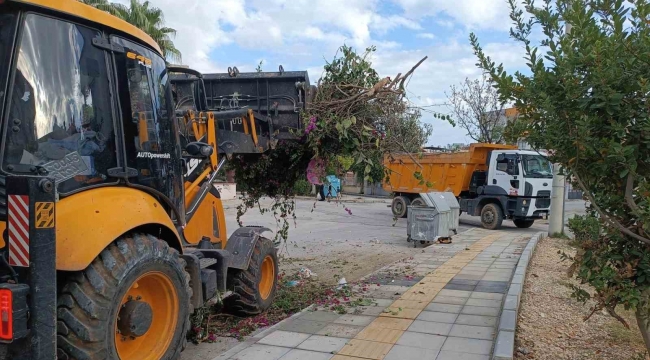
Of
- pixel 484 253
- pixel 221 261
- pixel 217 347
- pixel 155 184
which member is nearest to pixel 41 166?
pixel 155 184

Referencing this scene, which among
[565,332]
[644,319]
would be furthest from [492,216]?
[644,319]

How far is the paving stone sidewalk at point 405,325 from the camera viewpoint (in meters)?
4.84

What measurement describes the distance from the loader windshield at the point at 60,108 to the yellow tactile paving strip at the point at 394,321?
8.98 feet

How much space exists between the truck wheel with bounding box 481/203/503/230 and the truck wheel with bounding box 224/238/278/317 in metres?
13.3

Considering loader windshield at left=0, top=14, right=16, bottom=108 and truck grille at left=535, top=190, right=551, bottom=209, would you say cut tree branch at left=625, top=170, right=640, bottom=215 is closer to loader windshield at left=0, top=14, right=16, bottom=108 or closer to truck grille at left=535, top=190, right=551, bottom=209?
loader windshield at left=0, top=14, right=16, bottom=108

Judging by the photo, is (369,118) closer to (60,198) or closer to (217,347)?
(217,347)

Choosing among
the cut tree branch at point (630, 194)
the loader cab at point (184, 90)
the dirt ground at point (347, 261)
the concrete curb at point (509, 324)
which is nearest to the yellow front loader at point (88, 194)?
the loader cab at point (184, 90)

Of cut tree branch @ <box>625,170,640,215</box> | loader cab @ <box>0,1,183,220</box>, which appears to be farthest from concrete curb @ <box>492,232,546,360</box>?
loader cab @ <box>0,1,183,220</box>

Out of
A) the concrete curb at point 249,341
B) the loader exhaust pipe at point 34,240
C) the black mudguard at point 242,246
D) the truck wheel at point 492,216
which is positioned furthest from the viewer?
the truck wheel at point 492,216

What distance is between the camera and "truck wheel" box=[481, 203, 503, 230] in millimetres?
18062

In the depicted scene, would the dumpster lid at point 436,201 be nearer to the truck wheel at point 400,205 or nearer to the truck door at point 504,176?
the truck door at point 504,176

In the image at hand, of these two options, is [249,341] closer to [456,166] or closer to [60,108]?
[60,108]

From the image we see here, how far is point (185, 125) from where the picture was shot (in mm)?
5746

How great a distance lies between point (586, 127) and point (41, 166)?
11.8 ft
